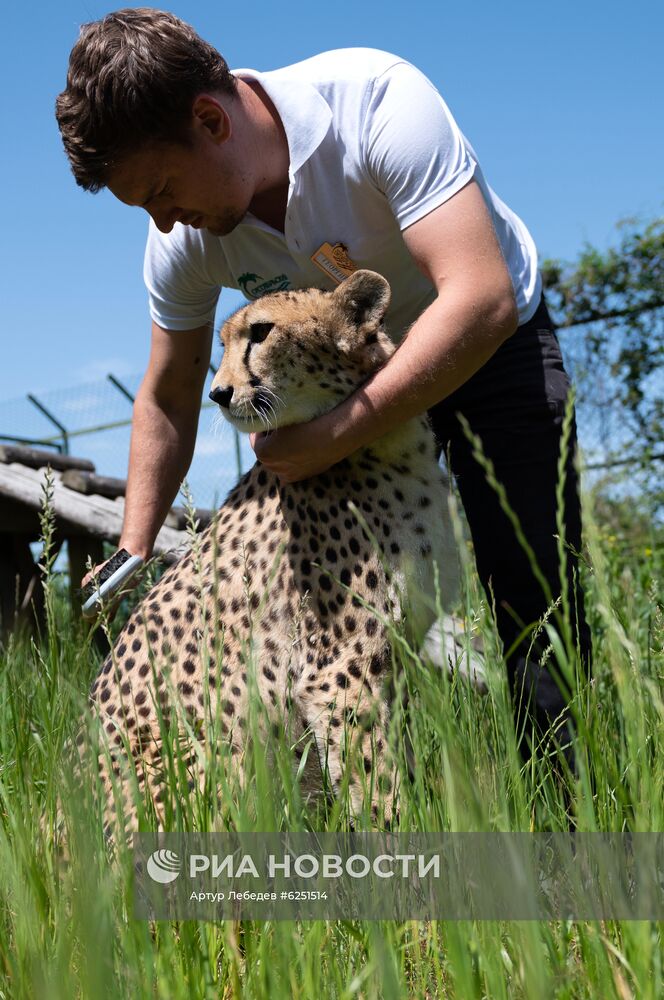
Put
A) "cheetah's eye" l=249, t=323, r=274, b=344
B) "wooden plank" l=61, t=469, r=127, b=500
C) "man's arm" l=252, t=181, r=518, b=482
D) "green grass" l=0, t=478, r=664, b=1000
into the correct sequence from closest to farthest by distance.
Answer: "green grass" l=0, t=478, r=664, b=1000 < "man's arm" l=252, t=181, r=518, b=482 < "cheetah's eye" l=249, t=323, r=274, b=344 < "wooden plank" l=61, t=469, r=127, b=500

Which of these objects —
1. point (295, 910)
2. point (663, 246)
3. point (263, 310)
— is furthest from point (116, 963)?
point (663, 246)

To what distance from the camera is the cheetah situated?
211 centimetres

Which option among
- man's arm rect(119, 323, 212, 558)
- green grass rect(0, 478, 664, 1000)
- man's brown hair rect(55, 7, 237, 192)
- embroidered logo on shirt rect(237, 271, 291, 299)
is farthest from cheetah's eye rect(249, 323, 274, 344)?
green grass rect(0, 478, 664, 1000)

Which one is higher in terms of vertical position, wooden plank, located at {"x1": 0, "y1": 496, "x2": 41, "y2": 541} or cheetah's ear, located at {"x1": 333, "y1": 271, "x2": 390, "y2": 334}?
wooden plank, located at {"x1": 0, "y1": 496, "x2": 41, "y2": 541}

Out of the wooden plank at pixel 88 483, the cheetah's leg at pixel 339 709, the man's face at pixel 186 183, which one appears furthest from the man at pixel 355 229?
the wooden plank at pixel 88 483

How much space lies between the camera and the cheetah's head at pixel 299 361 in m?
2.22

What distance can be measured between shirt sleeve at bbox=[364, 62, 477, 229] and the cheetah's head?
30 centimetres

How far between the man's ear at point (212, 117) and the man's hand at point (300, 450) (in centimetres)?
65

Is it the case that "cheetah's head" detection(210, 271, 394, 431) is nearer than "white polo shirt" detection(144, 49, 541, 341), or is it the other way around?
"white polo shirt" detection(144, 49, 541, 341)

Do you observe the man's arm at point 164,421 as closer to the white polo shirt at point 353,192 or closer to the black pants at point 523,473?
the white polo shirt at point 353,192

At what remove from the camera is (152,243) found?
2.52 meters

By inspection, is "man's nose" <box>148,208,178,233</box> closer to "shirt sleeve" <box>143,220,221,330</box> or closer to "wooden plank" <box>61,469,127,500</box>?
"shirt sleeve" <box>143,220,221,330</box>

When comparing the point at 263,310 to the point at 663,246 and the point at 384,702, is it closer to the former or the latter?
the point at 384,702

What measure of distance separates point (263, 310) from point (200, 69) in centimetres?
55
